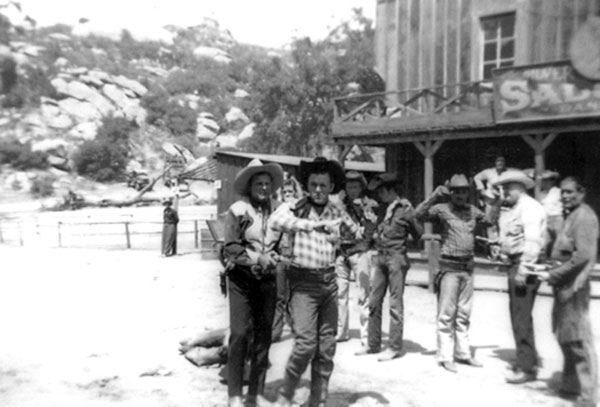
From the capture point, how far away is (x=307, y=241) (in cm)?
479

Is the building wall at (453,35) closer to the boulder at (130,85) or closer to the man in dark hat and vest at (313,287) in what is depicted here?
the man in dark hat and vest at (313,287)

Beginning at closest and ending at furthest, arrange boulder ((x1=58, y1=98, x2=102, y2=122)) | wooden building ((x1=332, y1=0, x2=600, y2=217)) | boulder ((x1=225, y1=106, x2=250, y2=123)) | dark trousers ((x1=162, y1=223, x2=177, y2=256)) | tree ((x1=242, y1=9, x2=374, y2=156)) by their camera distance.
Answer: wooden building ((x1=332, y1=0, x2=600, y2=217)) < dark trousers ((x1=162, y1=223, x2=177, y2=256)) < tree ((x1=242, y1=9, x2=374, y2=156)) < boulder ((x1=58, y1=98, x2=102, y2=122)) < boulder ((x1=225, y1=106, x2=250, y2=123))

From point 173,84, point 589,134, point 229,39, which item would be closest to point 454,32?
point 589,134

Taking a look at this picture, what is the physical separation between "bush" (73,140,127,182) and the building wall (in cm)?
3529

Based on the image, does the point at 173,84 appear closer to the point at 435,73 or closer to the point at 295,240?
the point at 435,73

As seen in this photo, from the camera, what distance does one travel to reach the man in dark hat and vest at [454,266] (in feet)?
20.0

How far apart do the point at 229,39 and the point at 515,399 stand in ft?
359

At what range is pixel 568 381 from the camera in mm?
5246

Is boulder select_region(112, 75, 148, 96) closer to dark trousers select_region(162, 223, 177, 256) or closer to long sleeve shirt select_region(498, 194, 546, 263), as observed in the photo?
dark trousers select_region(162, 223, 177, 256)

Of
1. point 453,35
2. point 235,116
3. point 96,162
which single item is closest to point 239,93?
point 235,116

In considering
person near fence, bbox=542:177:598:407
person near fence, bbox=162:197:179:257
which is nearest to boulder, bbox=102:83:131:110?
person near fence, bbox=162:197:179:257

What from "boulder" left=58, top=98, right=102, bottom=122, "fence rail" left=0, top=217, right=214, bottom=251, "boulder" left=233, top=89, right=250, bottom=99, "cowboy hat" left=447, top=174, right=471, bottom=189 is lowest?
"fence rail" left=0, top=217, right=214, bottom=251

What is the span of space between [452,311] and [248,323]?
2216mm

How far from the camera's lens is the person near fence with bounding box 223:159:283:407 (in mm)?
4797
